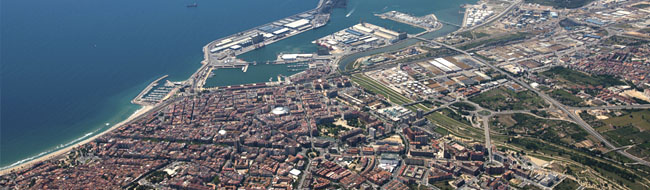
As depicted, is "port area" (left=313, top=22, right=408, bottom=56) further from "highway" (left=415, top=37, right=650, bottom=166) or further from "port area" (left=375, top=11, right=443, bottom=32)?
"highway" (left=415, top=37, right=650, bottom=166)

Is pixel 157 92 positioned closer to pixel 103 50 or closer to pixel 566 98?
pixel 103 50

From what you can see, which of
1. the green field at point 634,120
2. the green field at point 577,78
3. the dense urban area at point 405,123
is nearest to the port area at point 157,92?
the dense urban area at point 405,123

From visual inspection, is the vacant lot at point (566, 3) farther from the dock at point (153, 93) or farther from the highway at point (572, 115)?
the dock at point (153, 93)

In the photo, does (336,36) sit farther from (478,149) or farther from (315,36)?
(478,149)

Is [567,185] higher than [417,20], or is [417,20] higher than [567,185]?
[417,20]

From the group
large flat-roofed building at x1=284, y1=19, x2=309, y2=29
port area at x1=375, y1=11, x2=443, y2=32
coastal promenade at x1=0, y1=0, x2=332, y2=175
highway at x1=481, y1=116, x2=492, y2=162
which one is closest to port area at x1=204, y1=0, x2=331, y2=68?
large flat-roofed building at x1=284, y1=19, x2=309, y2=29

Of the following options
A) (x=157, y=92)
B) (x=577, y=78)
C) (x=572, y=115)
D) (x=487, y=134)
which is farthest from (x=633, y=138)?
(x=157, y=92)
